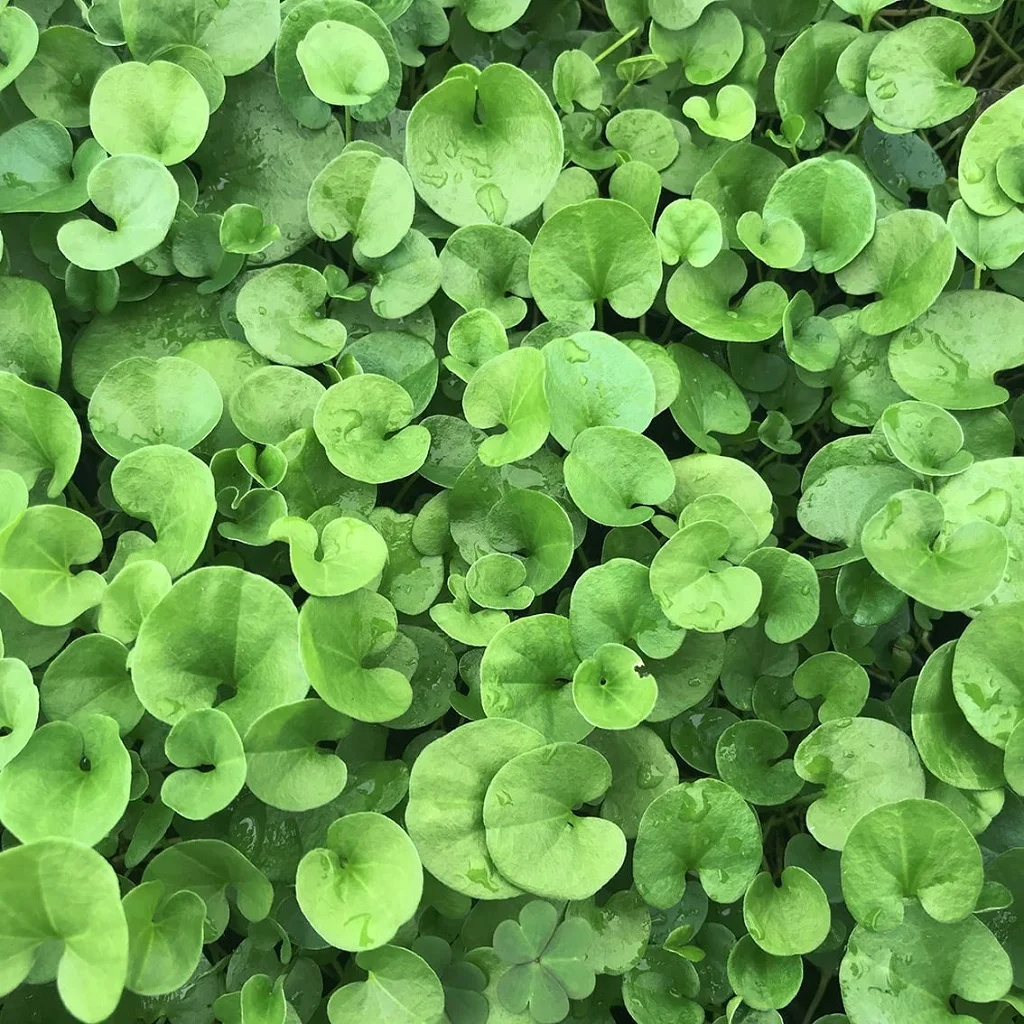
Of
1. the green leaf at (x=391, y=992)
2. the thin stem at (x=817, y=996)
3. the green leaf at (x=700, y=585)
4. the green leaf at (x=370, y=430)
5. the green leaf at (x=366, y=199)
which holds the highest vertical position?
the green leaf at (x=366, y=199)

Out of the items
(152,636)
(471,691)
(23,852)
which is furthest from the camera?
(471,691)

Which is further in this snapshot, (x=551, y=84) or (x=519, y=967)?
(x=551, y=84)

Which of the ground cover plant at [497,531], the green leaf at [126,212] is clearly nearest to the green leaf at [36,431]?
the ground cover plant at [497,531]

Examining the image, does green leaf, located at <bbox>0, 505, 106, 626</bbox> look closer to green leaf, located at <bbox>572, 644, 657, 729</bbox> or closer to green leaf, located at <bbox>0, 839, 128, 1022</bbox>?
green leaf, located at <bbox>0, 839, 128, 1022</bbox>

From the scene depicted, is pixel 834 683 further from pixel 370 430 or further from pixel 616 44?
pixel 616 44

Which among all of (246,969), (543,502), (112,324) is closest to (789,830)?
(543,502)

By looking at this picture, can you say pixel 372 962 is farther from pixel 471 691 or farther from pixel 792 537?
pixel 792 537

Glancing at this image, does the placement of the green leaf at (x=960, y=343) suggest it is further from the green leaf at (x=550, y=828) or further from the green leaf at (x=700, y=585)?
the green leaf at (x=550, y=828)
